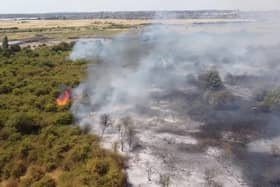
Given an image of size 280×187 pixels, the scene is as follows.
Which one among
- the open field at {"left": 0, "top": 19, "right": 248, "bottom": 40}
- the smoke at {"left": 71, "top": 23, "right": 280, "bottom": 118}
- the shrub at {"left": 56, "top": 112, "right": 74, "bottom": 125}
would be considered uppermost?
the shrub at {"left": 56, "top": 112, "right": 74, "bottom": 125}

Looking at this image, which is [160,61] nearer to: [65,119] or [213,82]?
[213,82]

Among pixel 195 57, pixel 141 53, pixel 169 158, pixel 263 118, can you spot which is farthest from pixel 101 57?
pixel 169 158

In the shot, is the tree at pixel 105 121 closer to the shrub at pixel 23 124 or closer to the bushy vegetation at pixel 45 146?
the bushy vegetation at pixel 45 146

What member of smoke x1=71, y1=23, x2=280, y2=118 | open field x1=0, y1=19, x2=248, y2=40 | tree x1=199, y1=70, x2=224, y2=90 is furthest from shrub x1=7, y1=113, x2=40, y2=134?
open field x1=0, y1=19, x2=248, y2=40

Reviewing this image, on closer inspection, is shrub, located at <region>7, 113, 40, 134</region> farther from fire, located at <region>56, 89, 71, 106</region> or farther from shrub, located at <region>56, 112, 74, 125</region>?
fire, located at <region>56, 89, 71, 106</region>

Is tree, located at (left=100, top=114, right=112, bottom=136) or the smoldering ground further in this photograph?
tree, located at (left=100, top=114, right=112, bottom=136)

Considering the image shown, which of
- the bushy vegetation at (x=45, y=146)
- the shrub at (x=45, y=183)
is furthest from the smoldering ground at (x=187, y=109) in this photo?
the shrub at (x=45, y=183)


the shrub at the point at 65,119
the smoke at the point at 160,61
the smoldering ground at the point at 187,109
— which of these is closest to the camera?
Result: the smoldering ground at the point at 187,109

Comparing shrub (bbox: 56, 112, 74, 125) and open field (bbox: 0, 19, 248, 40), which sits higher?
shrub (bbox: 56, 112, 74, 125)
